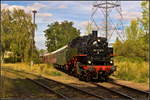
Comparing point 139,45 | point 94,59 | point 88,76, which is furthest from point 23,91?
point 139,45

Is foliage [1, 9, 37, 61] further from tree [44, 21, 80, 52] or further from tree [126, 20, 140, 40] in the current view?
tree [126, 20, 140, 40]

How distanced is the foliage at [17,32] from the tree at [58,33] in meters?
13.7

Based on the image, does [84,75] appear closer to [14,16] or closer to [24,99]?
[24,99]

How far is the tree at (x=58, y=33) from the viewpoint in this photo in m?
70.9

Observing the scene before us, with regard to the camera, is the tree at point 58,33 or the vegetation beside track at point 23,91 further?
the tree at point 58,33

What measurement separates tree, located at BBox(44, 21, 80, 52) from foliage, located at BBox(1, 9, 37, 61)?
13.7 m

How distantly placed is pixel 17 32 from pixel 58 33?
20.8m

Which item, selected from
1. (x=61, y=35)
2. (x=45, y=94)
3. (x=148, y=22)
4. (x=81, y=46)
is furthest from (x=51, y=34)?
(x=45, y=94)

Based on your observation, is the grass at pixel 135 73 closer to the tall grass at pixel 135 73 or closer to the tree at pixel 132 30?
the tall grass at pixel 135 73

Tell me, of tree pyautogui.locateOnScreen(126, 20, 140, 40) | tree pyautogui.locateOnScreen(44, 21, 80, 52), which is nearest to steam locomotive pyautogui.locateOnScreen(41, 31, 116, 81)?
tree pyautogui.locateOnScreen(126, 20, 140, 40)

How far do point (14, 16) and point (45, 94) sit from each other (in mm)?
48662

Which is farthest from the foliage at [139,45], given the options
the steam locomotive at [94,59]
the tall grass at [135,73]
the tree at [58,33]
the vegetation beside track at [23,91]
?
the tree at [58,33]

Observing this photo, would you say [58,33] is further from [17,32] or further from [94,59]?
[94,59]

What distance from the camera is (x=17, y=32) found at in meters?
56.2
